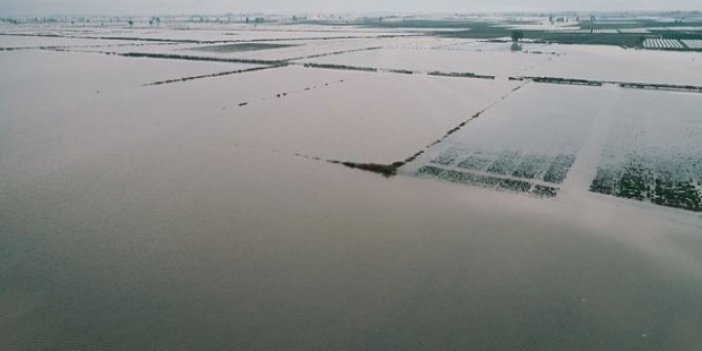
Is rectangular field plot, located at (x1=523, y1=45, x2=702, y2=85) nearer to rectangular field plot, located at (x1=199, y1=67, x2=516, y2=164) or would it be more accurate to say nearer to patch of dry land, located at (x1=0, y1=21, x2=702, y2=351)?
patch of dry land, located at (x1=0, y1=21, x2=702, y2=351)

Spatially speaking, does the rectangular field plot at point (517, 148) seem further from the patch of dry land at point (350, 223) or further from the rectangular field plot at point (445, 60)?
the rectangular field plot at point (445, 60)

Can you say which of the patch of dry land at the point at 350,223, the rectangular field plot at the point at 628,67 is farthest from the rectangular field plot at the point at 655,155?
the rectangular field plot at the point at 628,67

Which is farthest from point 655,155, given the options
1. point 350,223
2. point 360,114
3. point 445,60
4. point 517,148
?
point 445,60

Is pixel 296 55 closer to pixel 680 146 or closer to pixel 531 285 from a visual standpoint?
pixel 680 146

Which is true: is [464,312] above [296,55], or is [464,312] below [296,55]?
below

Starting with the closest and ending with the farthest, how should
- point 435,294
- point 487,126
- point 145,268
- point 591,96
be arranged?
1. point 435,294
2. point 145,268
3. point 487,126
4. point 591,96

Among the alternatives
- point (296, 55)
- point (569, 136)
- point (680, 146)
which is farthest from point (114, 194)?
point (296, 55)

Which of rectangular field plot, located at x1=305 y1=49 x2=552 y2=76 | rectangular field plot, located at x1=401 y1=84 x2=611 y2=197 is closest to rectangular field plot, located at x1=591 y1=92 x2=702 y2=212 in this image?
rectangular field plot, located at x1=401 y1=84 x2=611 y2=197

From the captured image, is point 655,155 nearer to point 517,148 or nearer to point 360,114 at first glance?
point 517,148
